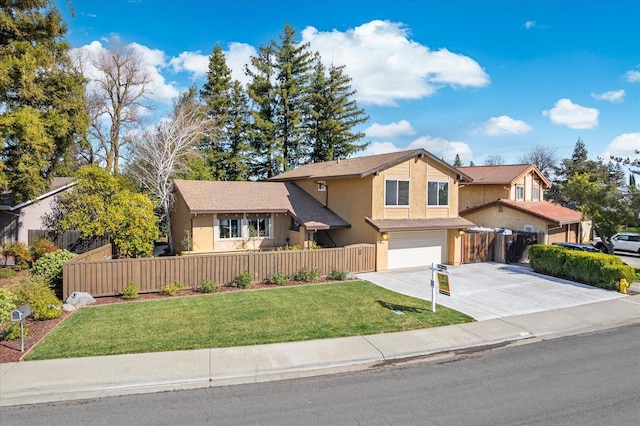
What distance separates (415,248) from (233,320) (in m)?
12.5

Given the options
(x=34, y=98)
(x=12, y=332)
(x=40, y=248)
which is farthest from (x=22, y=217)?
(x=12, y=332)

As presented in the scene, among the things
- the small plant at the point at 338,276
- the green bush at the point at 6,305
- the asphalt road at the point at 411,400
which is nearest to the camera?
the asphalt road at the point at 411,400

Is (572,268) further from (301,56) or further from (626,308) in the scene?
(301,56)

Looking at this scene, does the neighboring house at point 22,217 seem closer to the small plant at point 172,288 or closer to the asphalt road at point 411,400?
the small plant at point 172,288

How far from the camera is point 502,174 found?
101 feet

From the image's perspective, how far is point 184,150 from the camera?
91.4 ft

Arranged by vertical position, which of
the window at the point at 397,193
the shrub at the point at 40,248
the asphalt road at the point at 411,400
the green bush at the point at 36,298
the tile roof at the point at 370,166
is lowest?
the asphalt road at the point at 411,400

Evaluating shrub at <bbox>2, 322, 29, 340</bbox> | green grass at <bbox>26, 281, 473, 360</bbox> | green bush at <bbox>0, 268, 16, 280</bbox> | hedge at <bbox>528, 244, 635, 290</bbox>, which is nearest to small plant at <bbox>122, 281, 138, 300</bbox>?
green grass at <bbox>26, 281, 473, 360</bbox>

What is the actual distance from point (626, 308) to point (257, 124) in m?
31.2

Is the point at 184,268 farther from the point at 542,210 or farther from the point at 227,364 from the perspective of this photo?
the point at 542,210

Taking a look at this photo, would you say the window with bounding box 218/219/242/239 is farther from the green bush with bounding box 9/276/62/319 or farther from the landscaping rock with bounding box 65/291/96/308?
the green bush with bounding box 9/276/62/319

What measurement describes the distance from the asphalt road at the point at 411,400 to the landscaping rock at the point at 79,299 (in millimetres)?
6402

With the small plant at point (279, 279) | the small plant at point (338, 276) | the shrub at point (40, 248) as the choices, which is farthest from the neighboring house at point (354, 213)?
the shrub at point (40, 248)

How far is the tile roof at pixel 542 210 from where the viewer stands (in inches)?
1033
